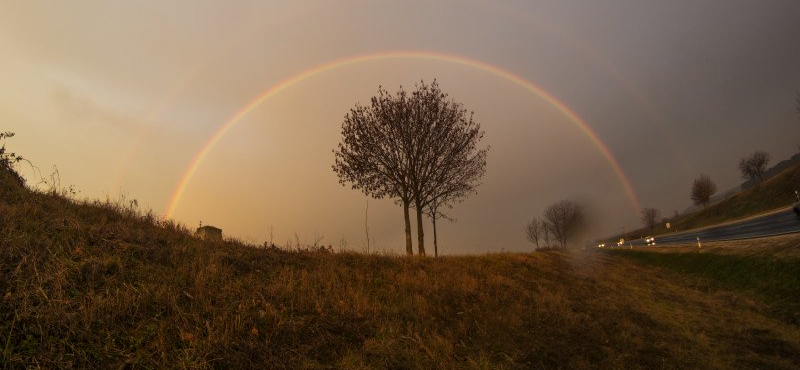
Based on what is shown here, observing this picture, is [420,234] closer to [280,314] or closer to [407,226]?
[407,226]

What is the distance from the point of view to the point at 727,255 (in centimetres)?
2339

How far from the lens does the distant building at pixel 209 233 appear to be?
11.4m

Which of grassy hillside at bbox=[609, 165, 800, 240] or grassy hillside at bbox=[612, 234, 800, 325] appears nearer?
grassy hillside at bbox=[612, 234, 800, 325]

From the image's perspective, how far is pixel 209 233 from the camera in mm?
11883

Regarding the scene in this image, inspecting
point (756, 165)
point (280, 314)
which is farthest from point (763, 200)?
point (280, 314)

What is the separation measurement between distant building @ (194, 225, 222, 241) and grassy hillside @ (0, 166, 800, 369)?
24.7 inches

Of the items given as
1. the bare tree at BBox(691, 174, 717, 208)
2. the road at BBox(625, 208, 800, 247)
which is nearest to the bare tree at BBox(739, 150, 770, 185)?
the bare tree at BBox(691, 174, 717, 208)

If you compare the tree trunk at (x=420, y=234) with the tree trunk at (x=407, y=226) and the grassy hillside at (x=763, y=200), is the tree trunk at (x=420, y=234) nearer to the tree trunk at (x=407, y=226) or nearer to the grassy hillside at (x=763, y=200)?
the tree trunk at (x=407, y=226)

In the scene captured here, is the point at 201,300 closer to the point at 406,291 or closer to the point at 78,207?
the point at 406,291

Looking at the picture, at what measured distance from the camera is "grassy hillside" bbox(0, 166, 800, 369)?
5566mm

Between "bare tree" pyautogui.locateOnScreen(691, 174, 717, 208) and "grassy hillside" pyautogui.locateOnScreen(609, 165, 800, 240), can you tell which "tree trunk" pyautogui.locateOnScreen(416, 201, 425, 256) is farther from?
"bare tree" pyautogui.locateOnScreen(691, 174, 717, 208)

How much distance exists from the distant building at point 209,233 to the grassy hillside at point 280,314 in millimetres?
628

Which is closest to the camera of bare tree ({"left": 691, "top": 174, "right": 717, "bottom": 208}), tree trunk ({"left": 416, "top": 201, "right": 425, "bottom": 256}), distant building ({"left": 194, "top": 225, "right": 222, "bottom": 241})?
distant building ({"left": 194, "top": 225, "right": 222, "bottom": 241})

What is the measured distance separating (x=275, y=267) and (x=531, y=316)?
6.21 metres
